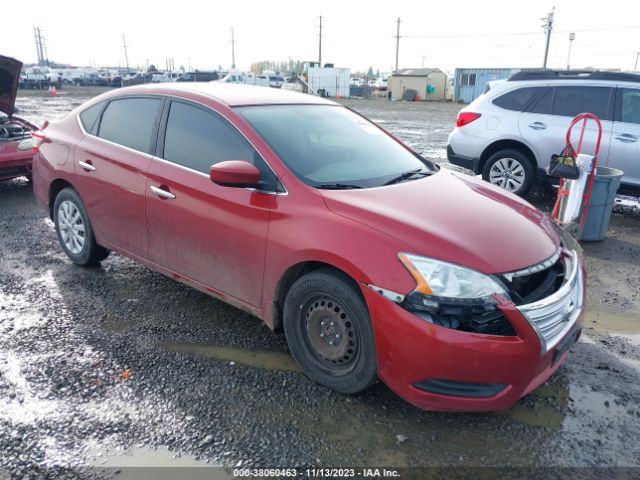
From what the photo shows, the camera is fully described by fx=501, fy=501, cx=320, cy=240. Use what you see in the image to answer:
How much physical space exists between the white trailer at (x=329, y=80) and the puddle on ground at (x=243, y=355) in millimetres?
40149

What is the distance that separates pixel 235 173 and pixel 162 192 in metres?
0.91

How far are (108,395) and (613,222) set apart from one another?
21.5ft

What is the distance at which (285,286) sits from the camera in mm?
3148

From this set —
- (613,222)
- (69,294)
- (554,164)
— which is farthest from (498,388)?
(613,222)

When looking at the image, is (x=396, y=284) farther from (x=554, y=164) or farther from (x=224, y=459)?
(x=554, y=164)

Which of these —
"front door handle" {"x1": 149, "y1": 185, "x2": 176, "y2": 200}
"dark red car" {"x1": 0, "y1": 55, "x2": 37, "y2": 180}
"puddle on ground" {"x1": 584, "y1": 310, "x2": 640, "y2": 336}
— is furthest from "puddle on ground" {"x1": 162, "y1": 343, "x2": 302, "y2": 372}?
"dark red car" {"x1": 0, "y1": 55, "x2": 37, "y2": 180}

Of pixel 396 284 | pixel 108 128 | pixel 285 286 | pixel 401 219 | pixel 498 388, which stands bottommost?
pixel 498 388

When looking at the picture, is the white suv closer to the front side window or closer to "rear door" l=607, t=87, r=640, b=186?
"rear door" l=607, t=87, r=640, b=186

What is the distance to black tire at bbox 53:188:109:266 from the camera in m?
4.59

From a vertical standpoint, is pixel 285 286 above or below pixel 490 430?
above

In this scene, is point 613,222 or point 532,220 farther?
point 613,222

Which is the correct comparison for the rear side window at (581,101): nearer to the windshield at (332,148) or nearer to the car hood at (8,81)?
the windshield at (332,148)

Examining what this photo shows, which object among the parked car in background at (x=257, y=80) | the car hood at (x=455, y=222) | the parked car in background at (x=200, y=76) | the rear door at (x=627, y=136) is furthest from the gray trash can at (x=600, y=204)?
the parked car in background at (x=200, y=76)

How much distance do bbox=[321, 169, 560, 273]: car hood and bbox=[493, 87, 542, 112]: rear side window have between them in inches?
180
